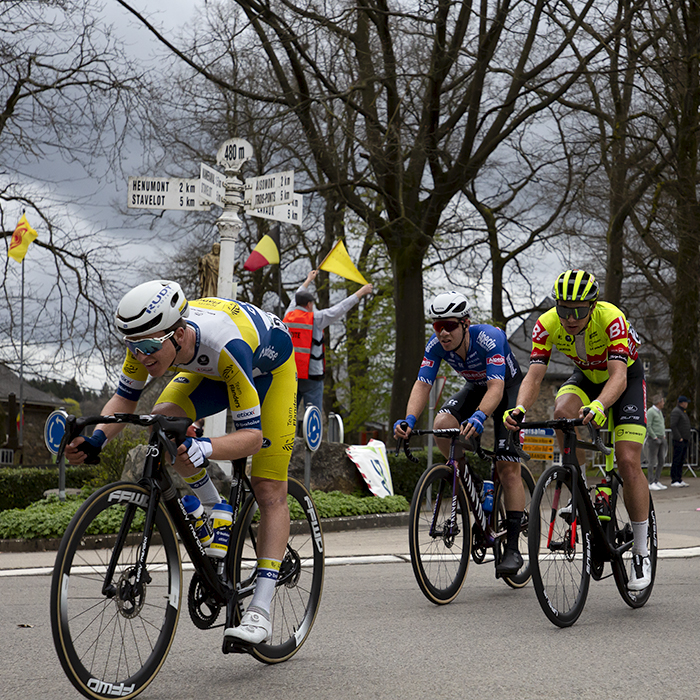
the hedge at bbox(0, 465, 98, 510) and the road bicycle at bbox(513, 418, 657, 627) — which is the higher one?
A: the road bicycle at bbox(513, 418, 657, 627)

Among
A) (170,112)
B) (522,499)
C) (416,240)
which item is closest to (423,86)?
(416,240)

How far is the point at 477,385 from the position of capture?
6.82 meters

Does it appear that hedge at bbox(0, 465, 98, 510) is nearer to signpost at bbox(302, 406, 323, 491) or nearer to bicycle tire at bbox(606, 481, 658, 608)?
signpost at bbox(302, 406, 323, 491)

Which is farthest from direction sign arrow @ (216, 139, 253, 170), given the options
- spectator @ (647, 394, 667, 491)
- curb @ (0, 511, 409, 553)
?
spectator @ (647, 394, 667, 491)

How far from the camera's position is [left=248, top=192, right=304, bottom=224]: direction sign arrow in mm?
11539

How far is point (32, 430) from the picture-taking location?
49500 mm

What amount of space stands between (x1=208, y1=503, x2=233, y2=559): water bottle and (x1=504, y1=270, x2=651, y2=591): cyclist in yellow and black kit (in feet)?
6.90

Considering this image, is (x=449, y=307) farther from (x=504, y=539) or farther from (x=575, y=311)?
(x=504, y=539)

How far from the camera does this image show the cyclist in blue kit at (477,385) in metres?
6.39

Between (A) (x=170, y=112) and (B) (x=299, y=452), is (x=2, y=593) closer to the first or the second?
(B) (x=299, y=452)

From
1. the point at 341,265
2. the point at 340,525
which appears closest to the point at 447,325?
the point at 340,525

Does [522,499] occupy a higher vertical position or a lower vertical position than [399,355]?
lower

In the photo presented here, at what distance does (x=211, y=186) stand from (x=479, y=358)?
229 inches

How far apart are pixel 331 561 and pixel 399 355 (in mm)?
10579
